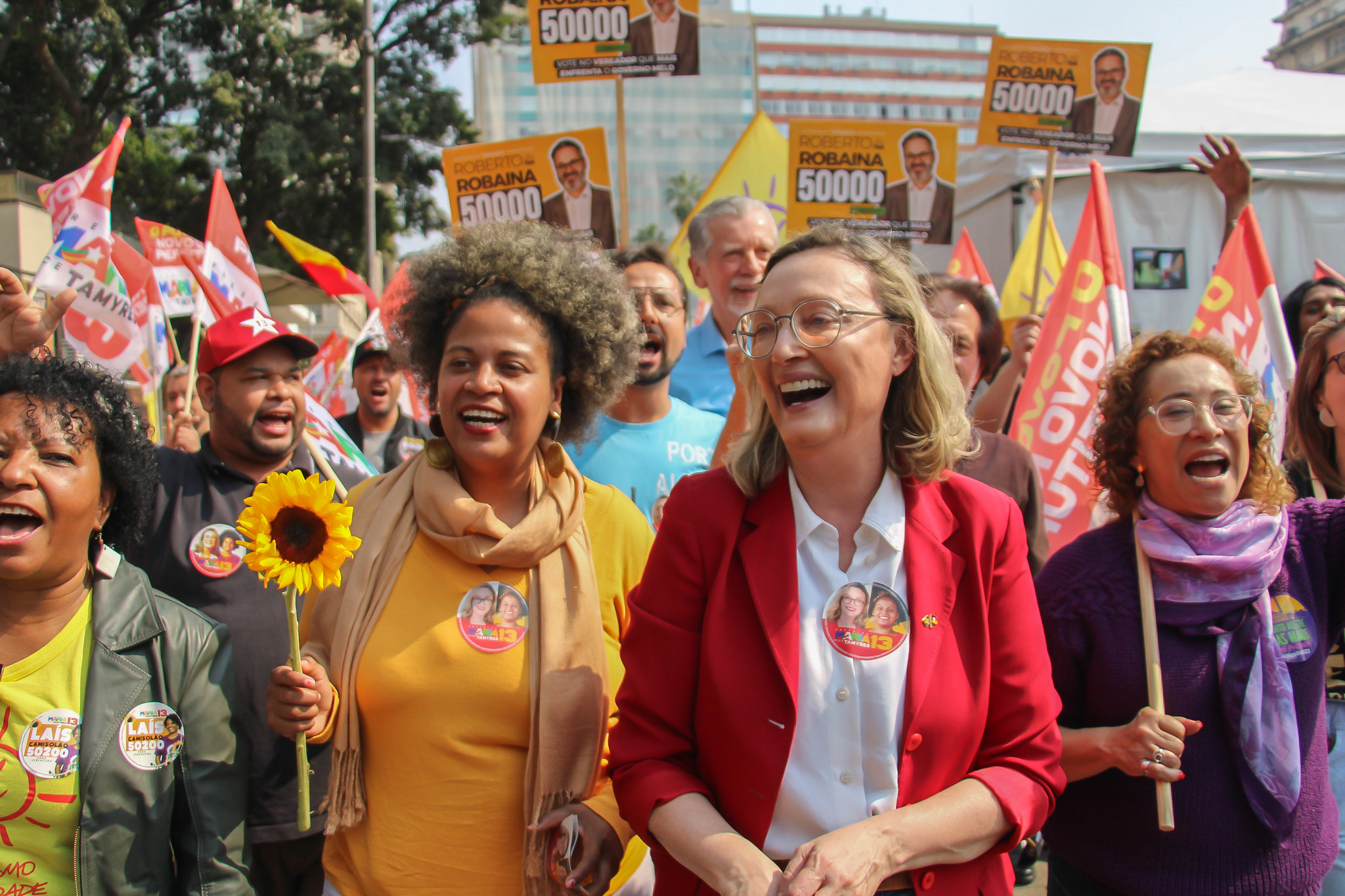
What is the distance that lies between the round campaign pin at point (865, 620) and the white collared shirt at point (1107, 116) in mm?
5755

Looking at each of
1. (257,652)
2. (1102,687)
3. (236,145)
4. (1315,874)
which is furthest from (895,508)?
(236,145)

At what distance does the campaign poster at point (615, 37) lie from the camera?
5820mm

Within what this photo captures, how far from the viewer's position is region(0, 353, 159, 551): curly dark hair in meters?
2.02

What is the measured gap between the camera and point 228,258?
17.5 feet

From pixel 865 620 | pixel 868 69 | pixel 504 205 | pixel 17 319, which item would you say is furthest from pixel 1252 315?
pixel 868 69

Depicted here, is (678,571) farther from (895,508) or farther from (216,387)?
(216,387)

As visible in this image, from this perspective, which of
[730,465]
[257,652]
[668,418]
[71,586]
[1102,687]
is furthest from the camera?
[668,418]

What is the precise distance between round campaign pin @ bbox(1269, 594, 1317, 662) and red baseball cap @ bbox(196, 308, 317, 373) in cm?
297

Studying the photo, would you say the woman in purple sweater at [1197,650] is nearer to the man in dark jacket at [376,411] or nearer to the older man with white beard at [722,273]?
the older man with white beard at [722,273]

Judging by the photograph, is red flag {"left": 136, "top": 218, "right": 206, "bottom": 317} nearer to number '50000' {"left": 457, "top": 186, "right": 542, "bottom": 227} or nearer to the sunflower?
number '50000' {"left": 457, "top": 186, "right": 542, "bottom": 227}

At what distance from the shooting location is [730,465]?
1896 mm

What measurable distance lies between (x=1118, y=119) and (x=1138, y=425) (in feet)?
15.9

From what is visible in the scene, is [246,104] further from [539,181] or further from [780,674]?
[780,674]

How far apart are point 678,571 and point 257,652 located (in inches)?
60.8
